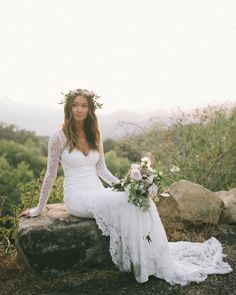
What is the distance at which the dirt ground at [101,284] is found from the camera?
16.0 feet

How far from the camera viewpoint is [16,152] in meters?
34.6

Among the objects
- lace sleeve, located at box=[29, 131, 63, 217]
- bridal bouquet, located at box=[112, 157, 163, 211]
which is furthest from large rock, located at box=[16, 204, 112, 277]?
bridal bouquet, located at box=[112, 157, 163, 211]

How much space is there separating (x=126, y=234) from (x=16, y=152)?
101 feet

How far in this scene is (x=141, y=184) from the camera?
16.6 ft

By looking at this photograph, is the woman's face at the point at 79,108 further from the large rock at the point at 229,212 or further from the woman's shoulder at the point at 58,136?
the large rock at the point at 229,212

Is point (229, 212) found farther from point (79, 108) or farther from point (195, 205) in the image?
point (79, 108)

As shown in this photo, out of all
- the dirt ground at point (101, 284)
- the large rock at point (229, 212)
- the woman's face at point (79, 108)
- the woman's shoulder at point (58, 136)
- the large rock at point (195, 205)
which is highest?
the woman's face at point (79, 108)

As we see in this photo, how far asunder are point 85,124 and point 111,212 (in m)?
1.50

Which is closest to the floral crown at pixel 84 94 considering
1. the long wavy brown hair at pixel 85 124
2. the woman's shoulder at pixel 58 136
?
the long wavy brown hair at pixel 85 124

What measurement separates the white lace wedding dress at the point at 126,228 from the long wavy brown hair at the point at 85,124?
0.12 m

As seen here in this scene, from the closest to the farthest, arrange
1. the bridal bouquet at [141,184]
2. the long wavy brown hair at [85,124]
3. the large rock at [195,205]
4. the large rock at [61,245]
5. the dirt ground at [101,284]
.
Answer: the dirt ground at [101,284] → the bridal bouquet at [141,184] → the large rock at [61,245] → the long wavy brown hair at [85,124] → the large rock at [195,205]

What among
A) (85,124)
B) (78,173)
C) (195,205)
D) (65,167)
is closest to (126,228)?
(78,173)

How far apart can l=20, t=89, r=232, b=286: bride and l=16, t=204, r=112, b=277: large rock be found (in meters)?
0.17

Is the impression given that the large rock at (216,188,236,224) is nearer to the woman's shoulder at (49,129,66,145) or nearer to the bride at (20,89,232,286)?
the bride at (20,89,232,286)
